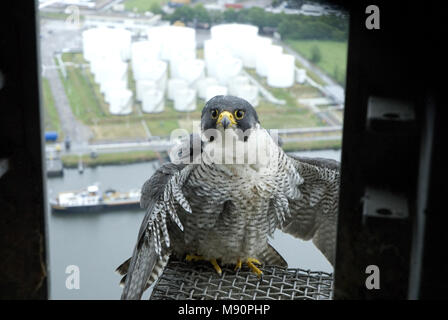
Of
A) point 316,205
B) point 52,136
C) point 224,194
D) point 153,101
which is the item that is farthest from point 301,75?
point 224,194

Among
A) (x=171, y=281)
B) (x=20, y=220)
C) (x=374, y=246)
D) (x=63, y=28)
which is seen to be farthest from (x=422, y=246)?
(x=63, y=28)

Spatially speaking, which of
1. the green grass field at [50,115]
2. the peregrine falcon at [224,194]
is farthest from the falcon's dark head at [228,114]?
the green grass field at [50,115]

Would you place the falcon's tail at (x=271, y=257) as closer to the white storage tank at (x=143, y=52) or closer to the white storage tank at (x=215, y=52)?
the white storage tank at (x=215, y=52)

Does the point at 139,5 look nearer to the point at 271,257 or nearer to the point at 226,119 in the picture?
the point at 271,257

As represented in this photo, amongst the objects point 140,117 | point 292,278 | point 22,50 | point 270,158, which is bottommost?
point 140,117

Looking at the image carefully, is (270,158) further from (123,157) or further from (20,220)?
(123,157)

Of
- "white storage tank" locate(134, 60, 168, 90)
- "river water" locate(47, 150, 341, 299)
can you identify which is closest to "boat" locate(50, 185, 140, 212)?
"river water" locate(47, 150, 341, 299)

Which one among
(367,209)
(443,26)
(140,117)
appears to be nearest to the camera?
(443,26)

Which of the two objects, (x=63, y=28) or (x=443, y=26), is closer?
(x=443, y=26)
